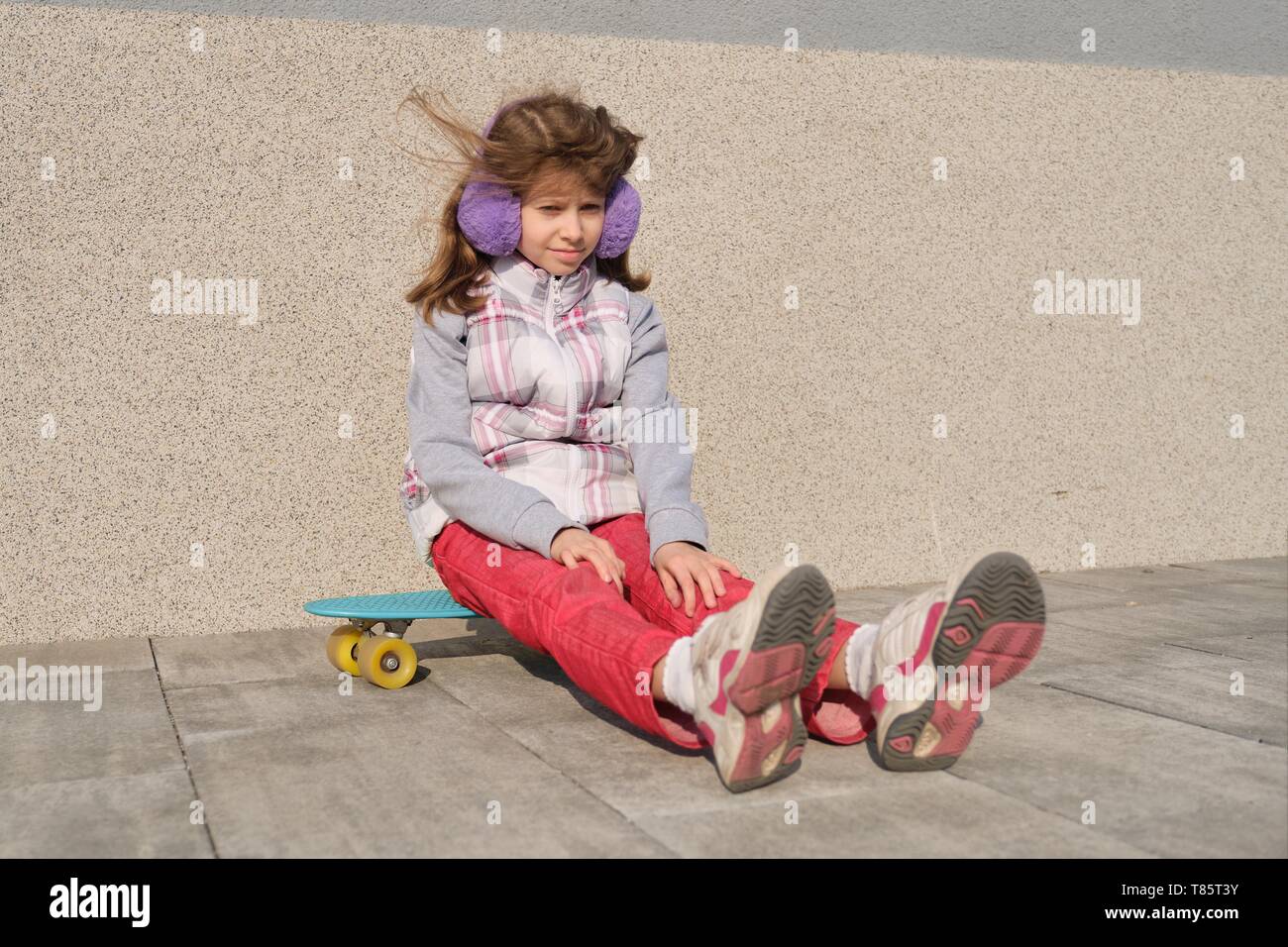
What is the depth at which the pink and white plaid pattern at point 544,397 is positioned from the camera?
2.68 meters

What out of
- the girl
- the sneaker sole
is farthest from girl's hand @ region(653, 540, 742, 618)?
the sneaker sole

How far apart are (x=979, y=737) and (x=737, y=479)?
1.77m

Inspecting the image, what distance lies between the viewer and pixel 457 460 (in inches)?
102

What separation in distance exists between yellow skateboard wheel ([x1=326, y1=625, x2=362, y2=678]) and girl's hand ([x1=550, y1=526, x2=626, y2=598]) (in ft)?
2.43

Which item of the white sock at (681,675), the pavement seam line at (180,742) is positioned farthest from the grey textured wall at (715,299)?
the white sock at (681,675)

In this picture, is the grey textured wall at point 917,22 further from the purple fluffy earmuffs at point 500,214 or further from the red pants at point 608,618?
the red pants at point 608,618

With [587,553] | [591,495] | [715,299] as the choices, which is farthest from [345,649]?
[715,299]

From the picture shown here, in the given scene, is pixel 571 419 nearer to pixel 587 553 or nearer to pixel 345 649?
pixel 587 553

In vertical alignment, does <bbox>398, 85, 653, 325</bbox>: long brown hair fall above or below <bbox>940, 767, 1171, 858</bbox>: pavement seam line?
above

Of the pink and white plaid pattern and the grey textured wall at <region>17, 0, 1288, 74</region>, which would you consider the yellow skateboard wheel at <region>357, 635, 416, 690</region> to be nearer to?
the pink and white plaid pattern

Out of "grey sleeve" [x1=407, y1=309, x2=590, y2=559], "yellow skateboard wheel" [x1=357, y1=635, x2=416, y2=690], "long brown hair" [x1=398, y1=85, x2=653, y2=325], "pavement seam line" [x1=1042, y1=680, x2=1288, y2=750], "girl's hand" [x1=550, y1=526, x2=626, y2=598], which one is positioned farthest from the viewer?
"yellow skateboard wheel" [x1=357, y1=635, x2=416, y2=690]

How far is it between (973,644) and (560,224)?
125 centimetres

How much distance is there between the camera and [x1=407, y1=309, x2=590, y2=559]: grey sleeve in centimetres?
244
